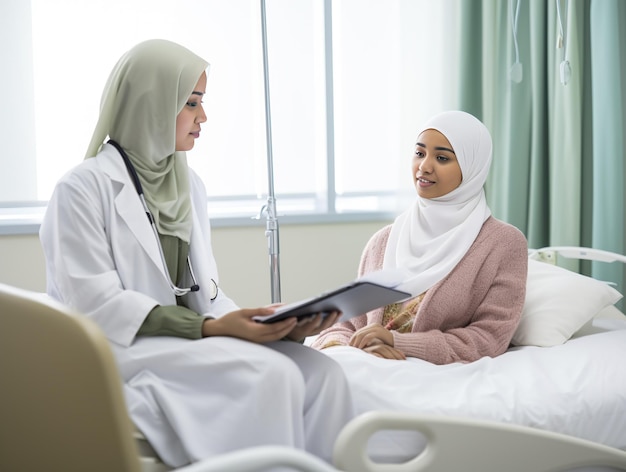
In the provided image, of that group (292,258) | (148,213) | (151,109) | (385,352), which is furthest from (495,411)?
(292,258)

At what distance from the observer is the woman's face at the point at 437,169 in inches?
94.7

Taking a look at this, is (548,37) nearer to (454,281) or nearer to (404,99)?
(404,99)

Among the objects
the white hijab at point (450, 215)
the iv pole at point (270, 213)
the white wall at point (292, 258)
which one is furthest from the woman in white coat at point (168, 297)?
the white wall at point (292, 258)

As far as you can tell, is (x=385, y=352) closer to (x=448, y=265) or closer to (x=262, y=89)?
(x=448, y=265)

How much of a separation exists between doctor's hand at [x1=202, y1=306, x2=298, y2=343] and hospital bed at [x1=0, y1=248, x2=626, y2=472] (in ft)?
0.81

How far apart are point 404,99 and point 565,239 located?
102 cm

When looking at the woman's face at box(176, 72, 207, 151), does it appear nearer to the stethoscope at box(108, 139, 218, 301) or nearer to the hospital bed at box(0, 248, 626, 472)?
the stethoscope at box(108, 139, 218, 301)

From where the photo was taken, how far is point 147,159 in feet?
6.52

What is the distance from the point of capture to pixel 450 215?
242 centimetres

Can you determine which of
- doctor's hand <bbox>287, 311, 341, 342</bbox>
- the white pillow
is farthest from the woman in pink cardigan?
doctor's hand <bbox>287, 311, 341, 342</bbox>

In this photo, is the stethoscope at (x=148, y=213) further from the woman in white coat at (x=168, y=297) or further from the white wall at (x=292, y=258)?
the white wall at (x=292, y=258)

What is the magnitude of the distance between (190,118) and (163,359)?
25.9 inches

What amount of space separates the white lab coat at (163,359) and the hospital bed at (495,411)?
135 mm

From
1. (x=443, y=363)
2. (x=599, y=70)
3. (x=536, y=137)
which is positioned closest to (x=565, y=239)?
(x=536, y=137)
